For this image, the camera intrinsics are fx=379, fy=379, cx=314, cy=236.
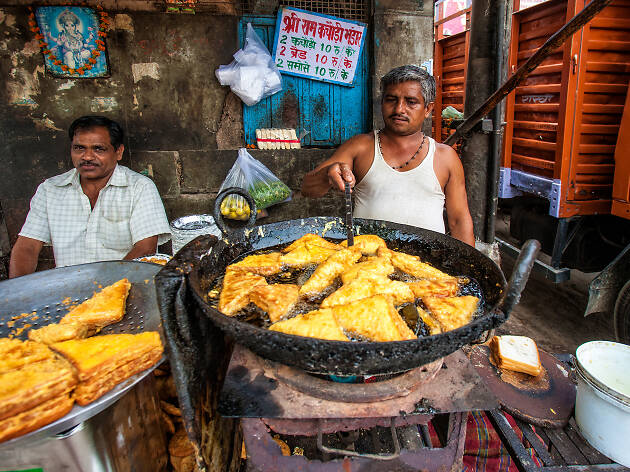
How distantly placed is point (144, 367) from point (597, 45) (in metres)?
5.67

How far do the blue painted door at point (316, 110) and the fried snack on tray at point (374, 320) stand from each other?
4254mm

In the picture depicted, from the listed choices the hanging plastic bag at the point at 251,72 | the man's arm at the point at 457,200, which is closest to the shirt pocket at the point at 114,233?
the hanging plastic bag at the point at 251,72

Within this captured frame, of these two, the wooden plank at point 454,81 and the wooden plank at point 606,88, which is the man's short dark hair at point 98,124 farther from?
the wooden plank at point 454,81

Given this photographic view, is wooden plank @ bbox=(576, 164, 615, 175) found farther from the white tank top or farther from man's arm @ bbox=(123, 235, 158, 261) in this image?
man's arm @ bbox=(123, 235, 158, 261)

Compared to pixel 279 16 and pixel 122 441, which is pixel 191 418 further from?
pixel 279 16

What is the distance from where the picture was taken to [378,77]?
5.32 m

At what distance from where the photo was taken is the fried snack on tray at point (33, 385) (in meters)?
1.18

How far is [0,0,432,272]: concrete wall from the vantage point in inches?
191

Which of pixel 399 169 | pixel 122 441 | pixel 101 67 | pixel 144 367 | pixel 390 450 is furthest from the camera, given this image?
pixel 101 67

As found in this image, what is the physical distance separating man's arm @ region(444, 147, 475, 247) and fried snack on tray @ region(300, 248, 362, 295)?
1.62 m

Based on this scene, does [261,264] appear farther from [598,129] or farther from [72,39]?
[598,129]

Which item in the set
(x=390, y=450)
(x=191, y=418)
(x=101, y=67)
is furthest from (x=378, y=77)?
(x=191, y=418)

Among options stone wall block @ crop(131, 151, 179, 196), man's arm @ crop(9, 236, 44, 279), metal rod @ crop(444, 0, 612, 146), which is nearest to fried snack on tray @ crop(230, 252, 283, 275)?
metal rod @ crop(444, 0, 612, 146)

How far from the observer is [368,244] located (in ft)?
7.75
